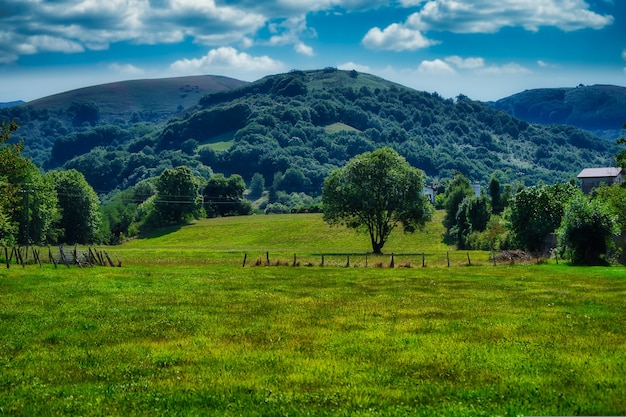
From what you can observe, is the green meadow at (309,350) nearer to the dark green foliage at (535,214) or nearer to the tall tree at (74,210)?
the dark green foliage at (535,214)

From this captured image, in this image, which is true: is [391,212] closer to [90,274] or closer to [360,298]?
[90,274]

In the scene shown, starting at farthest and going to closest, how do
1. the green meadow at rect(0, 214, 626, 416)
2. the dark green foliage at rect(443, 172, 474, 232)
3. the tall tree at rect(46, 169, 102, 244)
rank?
the tall tree at rect(46, 169, 102, 244), the dark green foliage at rect(443, 172, 474, 232), the green meadow at rect(0, 214, 626, 416)

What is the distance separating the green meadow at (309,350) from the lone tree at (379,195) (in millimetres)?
76885

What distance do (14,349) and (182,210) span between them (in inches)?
6495

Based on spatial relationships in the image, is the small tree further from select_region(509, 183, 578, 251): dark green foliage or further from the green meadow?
the green meadow

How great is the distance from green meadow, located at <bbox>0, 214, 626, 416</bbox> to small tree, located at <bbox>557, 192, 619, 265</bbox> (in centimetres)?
2830

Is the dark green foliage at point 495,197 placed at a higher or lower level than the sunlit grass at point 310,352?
higher

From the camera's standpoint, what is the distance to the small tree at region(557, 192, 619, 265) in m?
69.7

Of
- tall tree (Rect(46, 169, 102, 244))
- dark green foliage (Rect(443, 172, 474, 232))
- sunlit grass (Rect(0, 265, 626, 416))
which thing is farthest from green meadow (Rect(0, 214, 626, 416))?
tall tree (Rect(46, 169, 102, 244))

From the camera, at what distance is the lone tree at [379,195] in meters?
121

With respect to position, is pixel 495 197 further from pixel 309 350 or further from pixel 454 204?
pixel 309 350

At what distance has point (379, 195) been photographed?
121m

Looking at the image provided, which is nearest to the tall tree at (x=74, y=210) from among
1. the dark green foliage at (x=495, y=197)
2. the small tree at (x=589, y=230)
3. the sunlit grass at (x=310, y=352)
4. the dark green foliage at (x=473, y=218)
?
the dark green foliage at (x=473, y=218)

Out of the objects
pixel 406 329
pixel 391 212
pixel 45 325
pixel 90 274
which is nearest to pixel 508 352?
pixel 406 329
